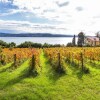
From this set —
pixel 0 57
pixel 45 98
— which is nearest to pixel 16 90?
pixel 45 98

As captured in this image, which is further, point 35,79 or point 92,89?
point 35,79

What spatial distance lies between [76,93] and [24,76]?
17.8 feet

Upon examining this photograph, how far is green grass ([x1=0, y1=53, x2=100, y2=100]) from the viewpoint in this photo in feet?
54.1

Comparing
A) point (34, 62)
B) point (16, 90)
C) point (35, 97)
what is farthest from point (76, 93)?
point (34, 62)

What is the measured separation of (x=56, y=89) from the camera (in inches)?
696

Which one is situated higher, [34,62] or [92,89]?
[34,62]

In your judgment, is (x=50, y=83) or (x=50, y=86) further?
(x=50, y=83)

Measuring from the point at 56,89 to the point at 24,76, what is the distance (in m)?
4.10

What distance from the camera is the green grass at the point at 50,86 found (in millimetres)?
16484

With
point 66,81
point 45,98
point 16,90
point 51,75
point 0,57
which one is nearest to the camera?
point 45,98

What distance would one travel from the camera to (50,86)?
717 inches

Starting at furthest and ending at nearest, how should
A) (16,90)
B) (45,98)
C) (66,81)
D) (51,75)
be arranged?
(51,75), (66,81), (16,90), (45,98)

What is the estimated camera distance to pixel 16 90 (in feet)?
57.1

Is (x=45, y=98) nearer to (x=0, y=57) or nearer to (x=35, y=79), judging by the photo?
(x=35, y=79)
